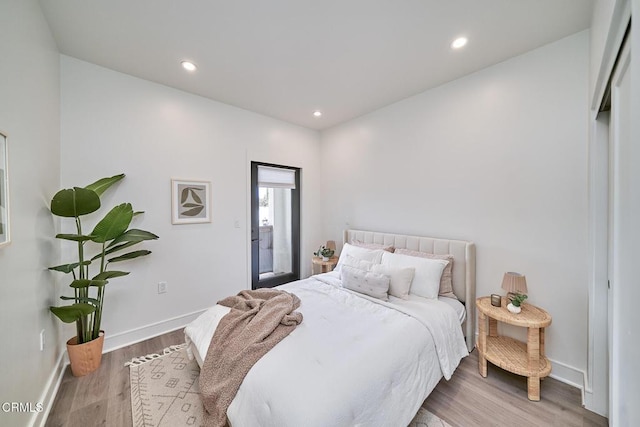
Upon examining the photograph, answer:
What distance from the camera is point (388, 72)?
8.09 feet

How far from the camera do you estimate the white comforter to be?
114 centimetres

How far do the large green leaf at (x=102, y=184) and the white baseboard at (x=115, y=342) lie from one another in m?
1.50

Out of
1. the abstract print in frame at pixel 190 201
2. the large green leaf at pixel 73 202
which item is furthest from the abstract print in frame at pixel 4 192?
the abstract print in frame at pixel 190 201

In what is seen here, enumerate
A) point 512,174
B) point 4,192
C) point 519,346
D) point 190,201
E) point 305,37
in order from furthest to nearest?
point 190,201 < point 512,174 < point 519,346 < point 305,37 < point 4,192

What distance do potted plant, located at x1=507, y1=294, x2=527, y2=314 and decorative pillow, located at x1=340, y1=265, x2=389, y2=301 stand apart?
39.3 inches

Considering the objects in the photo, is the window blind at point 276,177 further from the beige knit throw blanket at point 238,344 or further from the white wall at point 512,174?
the beige knit throw blanket at point 238,344

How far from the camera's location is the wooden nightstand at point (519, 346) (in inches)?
70.2

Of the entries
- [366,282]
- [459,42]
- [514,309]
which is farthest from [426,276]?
[459,42]

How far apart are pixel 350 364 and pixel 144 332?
2540 millimetres

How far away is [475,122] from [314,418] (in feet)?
9.38

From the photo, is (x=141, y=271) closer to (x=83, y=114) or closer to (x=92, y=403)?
(x=92, y=403)

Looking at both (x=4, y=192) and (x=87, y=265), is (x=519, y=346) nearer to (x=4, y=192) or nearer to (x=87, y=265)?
(x=4, y=192)

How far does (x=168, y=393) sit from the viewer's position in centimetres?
186

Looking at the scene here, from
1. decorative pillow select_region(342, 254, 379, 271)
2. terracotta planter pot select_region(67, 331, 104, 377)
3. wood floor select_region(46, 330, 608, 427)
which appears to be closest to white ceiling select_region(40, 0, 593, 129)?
decorative pillow select_region(342, 254, 379, 271)
